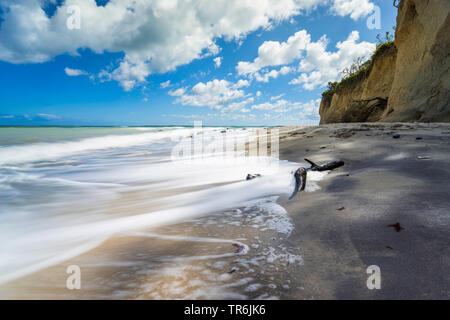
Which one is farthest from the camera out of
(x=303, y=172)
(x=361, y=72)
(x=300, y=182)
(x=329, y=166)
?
(x=361, y=72)

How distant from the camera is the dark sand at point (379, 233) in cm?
74

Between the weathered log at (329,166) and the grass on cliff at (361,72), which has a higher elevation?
the grass on cliff at (361,72)

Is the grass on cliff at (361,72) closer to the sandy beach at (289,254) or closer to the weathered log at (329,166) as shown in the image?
the weathered log at (329,166)

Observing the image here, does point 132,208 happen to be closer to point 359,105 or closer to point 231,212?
point 231,212

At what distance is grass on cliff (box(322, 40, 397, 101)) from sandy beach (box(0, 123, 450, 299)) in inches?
579

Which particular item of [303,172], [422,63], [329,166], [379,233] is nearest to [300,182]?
[303,172]

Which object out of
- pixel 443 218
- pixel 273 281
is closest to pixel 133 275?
pixel 273 281

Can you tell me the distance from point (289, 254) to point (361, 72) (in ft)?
63.5

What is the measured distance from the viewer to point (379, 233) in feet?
3.37

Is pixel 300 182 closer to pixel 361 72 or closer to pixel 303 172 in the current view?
pixel 303 172

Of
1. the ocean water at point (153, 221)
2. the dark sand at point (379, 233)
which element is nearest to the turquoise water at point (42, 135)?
the ocean water at point (153, 221)

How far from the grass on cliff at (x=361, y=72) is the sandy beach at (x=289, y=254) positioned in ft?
48.2

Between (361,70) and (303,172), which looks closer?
(303,172)

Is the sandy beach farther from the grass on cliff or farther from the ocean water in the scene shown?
the grass on cliff
